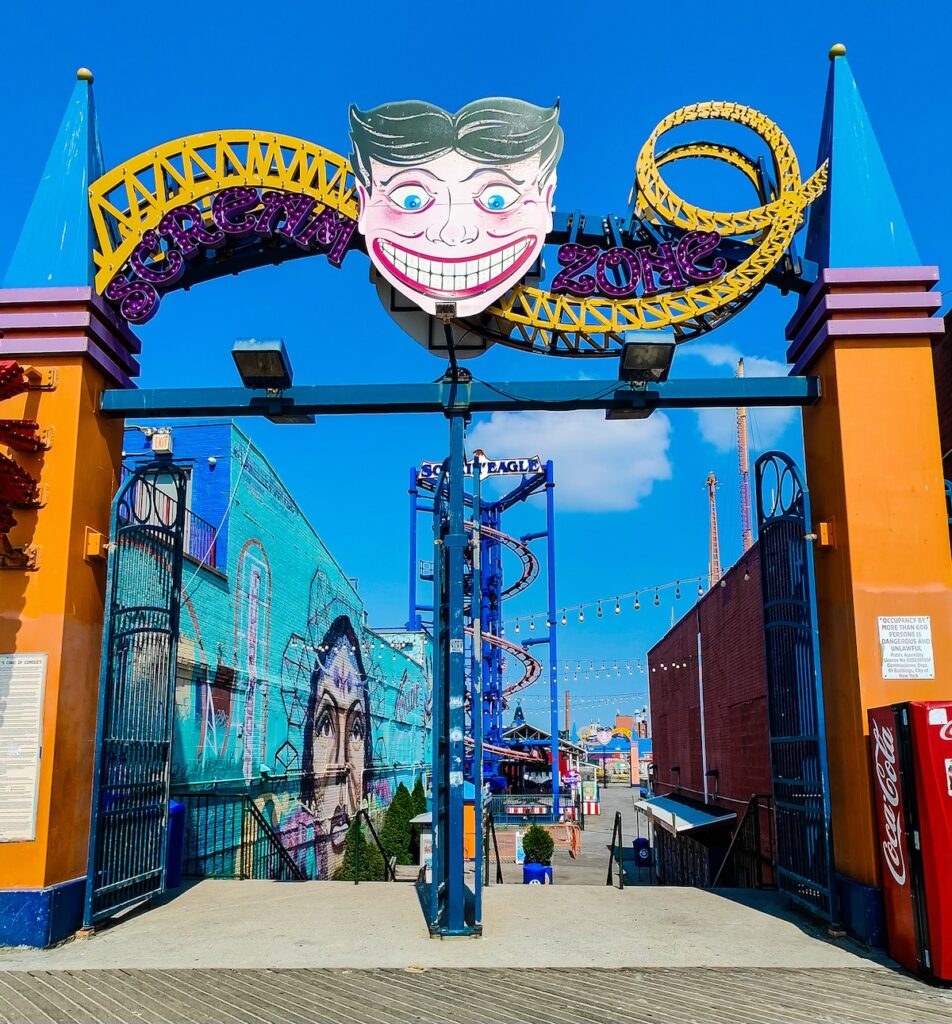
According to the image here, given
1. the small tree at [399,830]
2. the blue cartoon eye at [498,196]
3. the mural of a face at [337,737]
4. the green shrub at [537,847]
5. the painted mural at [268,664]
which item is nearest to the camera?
the blue cartoon eye at [498,196]

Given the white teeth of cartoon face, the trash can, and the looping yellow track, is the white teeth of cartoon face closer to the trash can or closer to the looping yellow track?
the looping yellow track

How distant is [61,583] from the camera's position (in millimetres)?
8281

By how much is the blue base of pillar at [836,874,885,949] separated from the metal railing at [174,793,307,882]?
7610 millimetres

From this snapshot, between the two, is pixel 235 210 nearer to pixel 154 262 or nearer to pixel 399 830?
pixel 154 262

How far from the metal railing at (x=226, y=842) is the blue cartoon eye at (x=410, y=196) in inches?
309

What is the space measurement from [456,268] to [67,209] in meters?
3.65

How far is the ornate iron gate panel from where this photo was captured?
327 inches

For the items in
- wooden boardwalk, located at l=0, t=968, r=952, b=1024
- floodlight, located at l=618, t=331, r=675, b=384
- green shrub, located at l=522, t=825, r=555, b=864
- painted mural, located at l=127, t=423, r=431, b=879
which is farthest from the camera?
green shrub, located at l=522, t=825, r=555, b=864

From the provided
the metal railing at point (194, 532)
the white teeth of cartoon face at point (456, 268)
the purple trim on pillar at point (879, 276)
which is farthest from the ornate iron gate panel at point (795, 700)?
the metal railing at point (194, 532)

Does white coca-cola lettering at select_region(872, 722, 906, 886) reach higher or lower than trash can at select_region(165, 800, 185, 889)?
higher

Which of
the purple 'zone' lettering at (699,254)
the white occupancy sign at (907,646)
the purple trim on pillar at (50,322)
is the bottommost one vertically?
the white occupancy sign at (907,646)

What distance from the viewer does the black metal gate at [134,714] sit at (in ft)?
27.9

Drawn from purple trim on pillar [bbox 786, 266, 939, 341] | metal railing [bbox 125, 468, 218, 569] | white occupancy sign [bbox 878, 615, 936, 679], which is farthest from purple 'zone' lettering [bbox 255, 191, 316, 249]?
metal railing [bbox 125, 468, 218, 569]

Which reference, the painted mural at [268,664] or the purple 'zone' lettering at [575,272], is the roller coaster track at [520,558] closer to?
the painted mural at [268,664]
